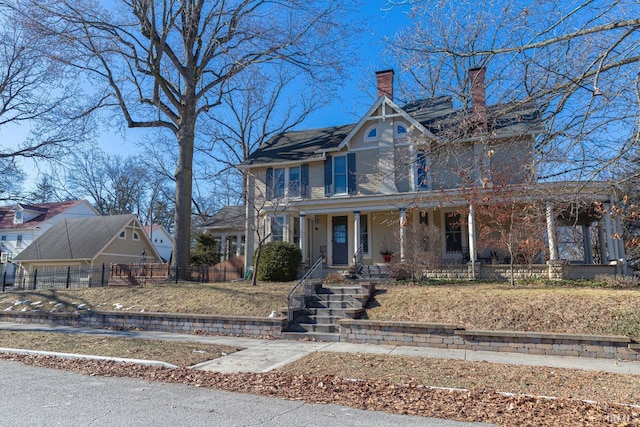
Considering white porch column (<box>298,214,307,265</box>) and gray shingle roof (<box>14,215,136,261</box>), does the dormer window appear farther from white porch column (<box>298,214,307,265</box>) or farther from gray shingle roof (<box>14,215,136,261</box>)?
gray shingle roof (<box>14,215,136,261</box>)

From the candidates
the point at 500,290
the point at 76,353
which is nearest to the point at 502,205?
the point at 500,290

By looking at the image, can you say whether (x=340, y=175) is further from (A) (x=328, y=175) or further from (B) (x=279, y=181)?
(B) (x=279, y=181)

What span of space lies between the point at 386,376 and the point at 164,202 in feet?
158

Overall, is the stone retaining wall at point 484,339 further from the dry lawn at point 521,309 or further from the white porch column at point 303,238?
the white porch column at point 303,238

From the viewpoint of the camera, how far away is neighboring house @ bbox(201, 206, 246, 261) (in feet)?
89.5

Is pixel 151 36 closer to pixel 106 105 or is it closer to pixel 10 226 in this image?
pixel 106 105

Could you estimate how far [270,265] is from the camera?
17000 millimetres

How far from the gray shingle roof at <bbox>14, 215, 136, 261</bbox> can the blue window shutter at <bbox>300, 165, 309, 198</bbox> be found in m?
16.9

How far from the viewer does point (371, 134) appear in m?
20.0

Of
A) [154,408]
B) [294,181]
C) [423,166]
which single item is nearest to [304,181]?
[294,181]

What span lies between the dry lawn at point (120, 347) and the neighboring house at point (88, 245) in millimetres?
19949

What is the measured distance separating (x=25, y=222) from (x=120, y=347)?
38561mm

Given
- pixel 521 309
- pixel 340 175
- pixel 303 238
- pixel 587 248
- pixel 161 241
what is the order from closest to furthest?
1. pixel 521 309
2. pixel 587 248
3. pixel 303 238
4. pixel 340 175
5. pixel 161 241

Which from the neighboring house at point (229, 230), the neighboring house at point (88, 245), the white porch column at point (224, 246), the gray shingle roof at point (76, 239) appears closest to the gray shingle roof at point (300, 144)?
the neighboring house at point (229, 230)
